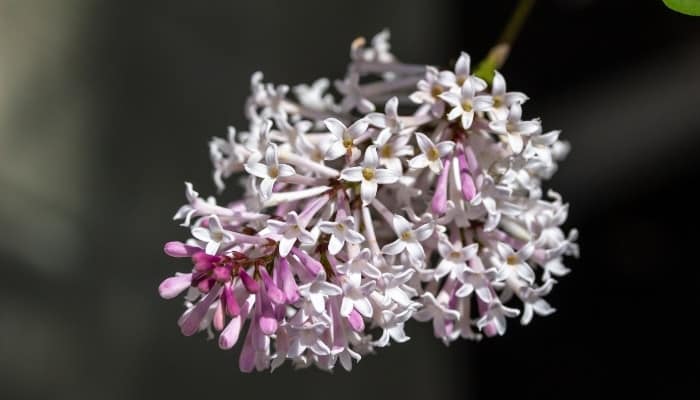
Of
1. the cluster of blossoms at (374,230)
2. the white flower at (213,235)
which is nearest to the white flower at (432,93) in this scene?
the cluster of blossoms at (374,230)

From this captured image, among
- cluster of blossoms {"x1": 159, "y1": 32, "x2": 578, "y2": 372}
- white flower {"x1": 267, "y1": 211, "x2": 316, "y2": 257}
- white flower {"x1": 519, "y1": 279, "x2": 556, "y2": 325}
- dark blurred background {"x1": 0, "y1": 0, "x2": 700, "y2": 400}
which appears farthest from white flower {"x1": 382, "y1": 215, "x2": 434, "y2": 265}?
dark blurred background {"x1": 0, "y1": 0, "x2": 700, "y2": 400}

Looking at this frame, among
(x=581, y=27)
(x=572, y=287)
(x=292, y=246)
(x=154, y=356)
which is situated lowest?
(x=292, y=246)

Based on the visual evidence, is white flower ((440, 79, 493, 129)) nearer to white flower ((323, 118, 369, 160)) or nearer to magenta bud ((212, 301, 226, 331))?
white flower ((323, 118, 369, 160))

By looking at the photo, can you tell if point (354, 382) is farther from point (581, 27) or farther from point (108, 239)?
point (581, 27)

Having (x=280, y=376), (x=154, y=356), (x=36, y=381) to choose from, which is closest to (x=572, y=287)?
(x=280, y=376)

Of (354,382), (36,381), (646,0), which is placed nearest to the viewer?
(36,381)
